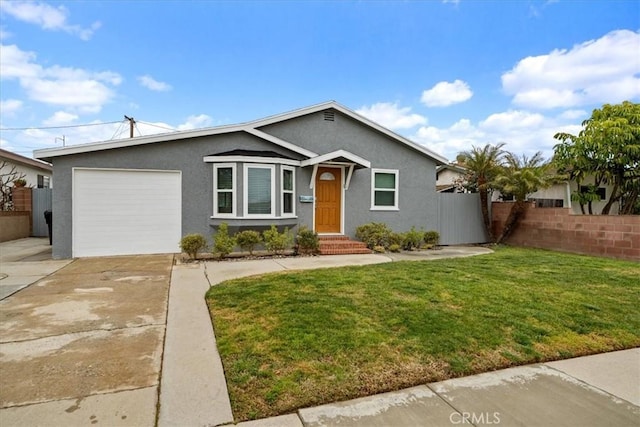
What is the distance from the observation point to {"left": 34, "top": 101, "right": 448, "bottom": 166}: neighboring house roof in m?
9.43

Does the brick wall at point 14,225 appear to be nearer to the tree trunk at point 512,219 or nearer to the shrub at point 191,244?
the shrub at point 191,244

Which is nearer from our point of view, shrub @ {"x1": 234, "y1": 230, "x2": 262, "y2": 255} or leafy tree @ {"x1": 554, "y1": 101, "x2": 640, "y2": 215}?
shrub @ {"x1": 234, "y1": 230, "x2": 262, "y2": 255}

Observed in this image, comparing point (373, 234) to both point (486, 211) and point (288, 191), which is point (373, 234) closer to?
point (288, 191)

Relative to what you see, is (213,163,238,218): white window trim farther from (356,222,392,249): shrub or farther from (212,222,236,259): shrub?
(356,222,392,249): shrub

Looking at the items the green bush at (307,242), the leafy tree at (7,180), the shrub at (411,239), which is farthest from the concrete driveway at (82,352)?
the leafy tree at (7,180)

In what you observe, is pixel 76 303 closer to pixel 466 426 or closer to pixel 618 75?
pixel 466 426

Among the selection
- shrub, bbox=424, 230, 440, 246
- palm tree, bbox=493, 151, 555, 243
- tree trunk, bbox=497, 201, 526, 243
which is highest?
palm tree, bbox=493, 151, 555, 243

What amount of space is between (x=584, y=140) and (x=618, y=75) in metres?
3.04

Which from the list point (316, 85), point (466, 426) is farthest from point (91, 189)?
point (316, 85)

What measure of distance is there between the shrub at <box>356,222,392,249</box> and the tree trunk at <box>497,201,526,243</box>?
16.4 feet

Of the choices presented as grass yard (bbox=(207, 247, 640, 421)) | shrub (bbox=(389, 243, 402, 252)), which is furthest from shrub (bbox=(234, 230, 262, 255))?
shrub (bbox=(389, 243, 402, 252))

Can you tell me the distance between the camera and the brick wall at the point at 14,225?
13215 mm

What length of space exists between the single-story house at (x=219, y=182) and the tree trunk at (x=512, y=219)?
15.3ft

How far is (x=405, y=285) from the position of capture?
625 cm
